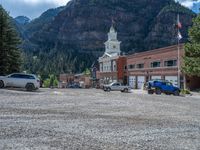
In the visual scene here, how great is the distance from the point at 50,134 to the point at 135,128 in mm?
3714

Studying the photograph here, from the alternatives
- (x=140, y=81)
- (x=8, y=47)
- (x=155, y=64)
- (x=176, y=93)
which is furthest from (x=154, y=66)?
(x=8, y=47)

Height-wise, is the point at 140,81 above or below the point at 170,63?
below

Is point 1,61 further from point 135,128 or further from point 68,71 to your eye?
point 68,71

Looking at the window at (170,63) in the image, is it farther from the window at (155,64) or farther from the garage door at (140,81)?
the garage door at (140,81)

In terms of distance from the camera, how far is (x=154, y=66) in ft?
255

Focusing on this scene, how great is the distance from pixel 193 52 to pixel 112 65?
5057cm

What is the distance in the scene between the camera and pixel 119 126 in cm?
1450

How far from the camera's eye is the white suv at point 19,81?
124 feet

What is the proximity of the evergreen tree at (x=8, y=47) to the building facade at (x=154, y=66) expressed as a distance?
2751 cm

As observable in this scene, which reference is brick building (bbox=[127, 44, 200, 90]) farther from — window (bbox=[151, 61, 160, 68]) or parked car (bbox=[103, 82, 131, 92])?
parked car (bbox=[103, 82, 131, 92])

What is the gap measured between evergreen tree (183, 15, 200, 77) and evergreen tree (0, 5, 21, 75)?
24993 millimetres

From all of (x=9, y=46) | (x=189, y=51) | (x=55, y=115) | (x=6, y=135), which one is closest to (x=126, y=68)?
(x=189, y=51)

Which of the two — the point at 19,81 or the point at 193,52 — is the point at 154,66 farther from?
the point at 19,81

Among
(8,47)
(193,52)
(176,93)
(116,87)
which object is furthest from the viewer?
(116,87)
